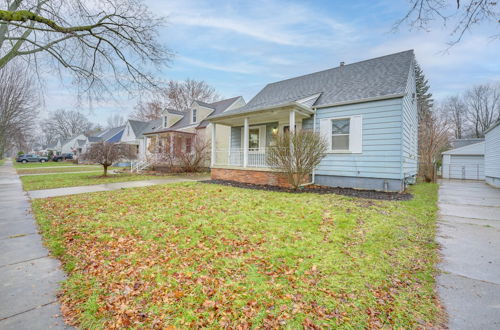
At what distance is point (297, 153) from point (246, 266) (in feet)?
17.9

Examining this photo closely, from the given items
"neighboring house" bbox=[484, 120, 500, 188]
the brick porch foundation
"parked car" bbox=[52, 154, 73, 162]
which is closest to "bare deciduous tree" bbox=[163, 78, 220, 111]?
the brick porch foundation

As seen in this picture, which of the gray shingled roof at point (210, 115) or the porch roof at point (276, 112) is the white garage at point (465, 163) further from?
the gray shingled roof at point (210, 115)

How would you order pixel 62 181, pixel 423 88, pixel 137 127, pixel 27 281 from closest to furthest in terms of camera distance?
pixel 27 281 → pixel 62 181 → pixel 423 88 → pixel 137 127

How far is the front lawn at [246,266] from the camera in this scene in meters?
2.05

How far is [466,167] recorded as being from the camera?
1902cm

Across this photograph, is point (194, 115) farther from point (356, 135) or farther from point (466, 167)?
point (466, 167)

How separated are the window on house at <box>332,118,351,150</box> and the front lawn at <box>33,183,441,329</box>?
14.1ft

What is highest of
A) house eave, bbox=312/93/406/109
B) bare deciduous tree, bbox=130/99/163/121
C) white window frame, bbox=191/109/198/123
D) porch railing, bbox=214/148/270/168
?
bare deciduous tree, bbox=130/99/163/121

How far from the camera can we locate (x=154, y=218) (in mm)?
4801

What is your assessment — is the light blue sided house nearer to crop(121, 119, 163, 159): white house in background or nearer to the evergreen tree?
crop(121, 119, 163, 159): white house in background

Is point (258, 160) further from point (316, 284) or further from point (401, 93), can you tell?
point (316, 284)

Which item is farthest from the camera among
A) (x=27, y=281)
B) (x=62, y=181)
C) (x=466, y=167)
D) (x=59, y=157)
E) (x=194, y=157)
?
(x=59, y=157)

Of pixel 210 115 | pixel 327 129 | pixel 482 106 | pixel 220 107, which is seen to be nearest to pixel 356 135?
pixel 327 129

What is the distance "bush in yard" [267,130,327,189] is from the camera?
25.2 ft
